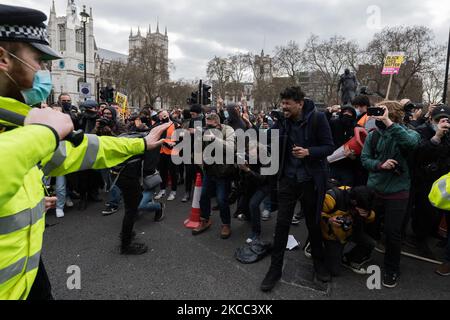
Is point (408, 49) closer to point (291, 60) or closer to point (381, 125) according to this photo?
point (291, 60)

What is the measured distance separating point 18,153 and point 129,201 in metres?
3.31

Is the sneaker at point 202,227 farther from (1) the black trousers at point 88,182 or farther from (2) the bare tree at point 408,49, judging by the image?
(2) the bare tree at point 408,49

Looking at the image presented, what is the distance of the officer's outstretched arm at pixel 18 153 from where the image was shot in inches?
33.9

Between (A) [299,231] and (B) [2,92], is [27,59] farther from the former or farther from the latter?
(A) [299,231]

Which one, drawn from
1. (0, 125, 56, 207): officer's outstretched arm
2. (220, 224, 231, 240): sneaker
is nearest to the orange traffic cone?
(220, 224, 231, 240): sneaker

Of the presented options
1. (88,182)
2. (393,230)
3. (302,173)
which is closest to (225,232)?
(302,173)

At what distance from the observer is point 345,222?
338cm

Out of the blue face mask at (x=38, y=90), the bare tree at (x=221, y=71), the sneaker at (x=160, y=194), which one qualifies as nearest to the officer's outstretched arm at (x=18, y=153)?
the blue face mask at (x=38, y=90)

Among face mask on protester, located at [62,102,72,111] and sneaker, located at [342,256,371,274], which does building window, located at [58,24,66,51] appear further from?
sneaker, located at [342,256,371,274]

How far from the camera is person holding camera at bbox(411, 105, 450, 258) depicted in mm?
3262

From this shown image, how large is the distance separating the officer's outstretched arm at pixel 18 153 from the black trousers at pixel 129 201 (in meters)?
3.18

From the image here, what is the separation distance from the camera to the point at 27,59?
1.23 m

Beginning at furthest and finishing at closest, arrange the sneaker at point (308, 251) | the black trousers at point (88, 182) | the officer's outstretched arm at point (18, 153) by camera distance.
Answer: the black trousers at point (88, 182) → the sneaker at point (308, 251) → the officer's outstretched arm at point (18, 153)

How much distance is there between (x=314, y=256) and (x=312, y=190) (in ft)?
2.50
